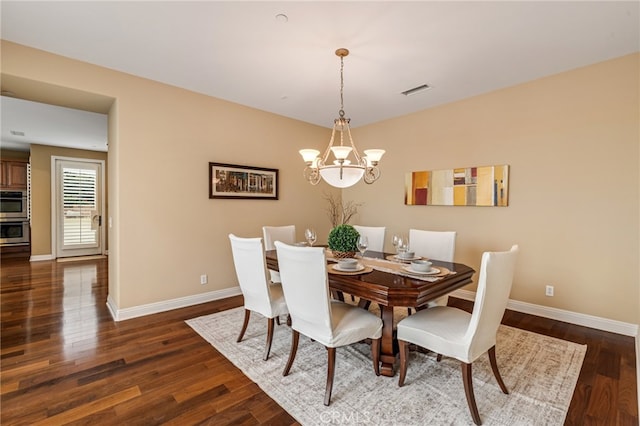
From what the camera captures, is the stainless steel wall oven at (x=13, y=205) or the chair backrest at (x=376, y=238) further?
the stainless steel wall oven at (x=13, y=205)

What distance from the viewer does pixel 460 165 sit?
400 centimetres

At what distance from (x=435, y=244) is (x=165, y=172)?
10.5 ft

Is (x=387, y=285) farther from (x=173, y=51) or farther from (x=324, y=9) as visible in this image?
(x=173, y=51)

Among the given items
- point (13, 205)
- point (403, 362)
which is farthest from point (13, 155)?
point (403, 362)

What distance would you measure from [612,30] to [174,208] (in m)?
4.57

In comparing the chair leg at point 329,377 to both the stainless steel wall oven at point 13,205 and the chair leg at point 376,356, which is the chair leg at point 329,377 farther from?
the stainless steel wall oven at point 13,205

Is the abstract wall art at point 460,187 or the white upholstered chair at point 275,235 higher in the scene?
the abstract wall art at point 460,187

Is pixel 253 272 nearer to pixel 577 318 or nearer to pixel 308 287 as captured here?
pixel 308 287

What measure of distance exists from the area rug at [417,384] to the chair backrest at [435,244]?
94 cm

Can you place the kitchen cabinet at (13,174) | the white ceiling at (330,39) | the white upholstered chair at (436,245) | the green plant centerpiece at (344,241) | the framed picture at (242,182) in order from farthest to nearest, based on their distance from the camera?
the kitchen cabinet at (13,174), the framed picture at (242,182), the white upholstered chair at (436,245), the green plant centerpiece at (344,241), the white ceiling at (330,39)

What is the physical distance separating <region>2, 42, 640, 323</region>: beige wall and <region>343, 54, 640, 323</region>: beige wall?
0.01m

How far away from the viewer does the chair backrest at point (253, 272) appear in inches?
91.6

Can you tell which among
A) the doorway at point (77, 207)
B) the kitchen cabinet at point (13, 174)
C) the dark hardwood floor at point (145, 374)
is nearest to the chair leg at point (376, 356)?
the dark hardwood floor at point (145, 374)

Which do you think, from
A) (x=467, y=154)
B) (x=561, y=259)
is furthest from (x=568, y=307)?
(x=467, y=154)
